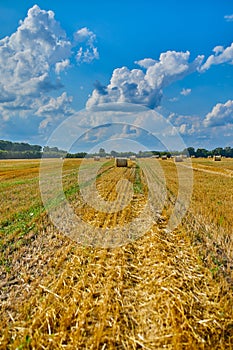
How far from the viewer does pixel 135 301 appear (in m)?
4.02

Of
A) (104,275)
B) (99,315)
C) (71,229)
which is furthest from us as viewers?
(71,229)

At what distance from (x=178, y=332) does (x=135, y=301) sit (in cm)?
81

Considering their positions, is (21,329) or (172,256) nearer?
(21,329)

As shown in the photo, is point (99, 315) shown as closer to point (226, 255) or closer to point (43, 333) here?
point (43, 333)

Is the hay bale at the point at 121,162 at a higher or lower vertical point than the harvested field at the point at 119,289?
higher

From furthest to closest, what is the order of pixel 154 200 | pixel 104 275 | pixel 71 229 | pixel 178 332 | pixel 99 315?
pixel 154 200
pixel 71 229
pixel 104 275
pixel 99 315
pixel 178 332

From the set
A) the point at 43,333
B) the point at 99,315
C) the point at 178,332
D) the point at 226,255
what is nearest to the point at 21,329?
the point at 43,333

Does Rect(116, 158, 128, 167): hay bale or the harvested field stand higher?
Rect(116, 158, 128, 167): hay bale

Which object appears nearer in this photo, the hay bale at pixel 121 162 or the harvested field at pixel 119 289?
the harvested field at pixel 119 289

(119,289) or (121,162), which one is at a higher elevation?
(121,162)

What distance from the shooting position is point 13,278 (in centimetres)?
487

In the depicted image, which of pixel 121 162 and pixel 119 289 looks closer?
pixel 119 289

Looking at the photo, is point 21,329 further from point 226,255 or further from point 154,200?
point 154,200

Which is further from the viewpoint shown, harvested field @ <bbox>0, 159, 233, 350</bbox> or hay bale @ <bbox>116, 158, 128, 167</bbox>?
hay bale @ <bbox>116, 158, 128, 167</bbox>
